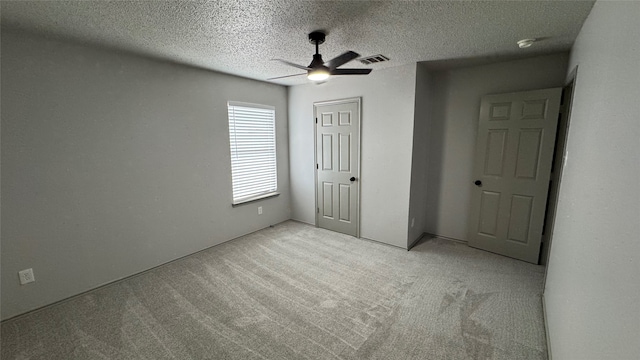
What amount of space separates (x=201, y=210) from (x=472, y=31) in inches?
145

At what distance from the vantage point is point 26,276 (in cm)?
228

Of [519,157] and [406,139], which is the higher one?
[406,139]

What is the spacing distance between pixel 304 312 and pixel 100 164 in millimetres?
2544

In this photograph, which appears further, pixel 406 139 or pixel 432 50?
pixel 406 139

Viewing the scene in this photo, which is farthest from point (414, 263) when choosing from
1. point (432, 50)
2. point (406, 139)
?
point (432, 50)

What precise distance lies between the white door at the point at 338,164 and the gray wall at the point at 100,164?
58.2 inches

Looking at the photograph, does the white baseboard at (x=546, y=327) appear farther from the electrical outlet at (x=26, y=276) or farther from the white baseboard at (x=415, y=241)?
the electrical outlet at (x=26, y=276)

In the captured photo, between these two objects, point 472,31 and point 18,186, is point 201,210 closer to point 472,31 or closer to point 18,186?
point 18,186

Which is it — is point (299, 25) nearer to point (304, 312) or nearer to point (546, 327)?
point (304, 312)

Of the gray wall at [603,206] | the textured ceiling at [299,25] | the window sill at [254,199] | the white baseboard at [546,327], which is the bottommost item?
the white baseboard at [546,327]

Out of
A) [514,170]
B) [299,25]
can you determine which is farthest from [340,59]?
[514,170]

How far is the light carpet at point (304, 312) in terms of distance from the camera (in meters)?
1.90

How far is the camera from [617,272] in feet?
3.16

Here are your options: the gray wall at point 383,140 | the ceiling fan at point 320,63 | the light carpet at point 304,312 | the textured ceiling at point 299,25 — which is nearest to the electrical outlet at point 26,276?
the light carpet at point 304,312
